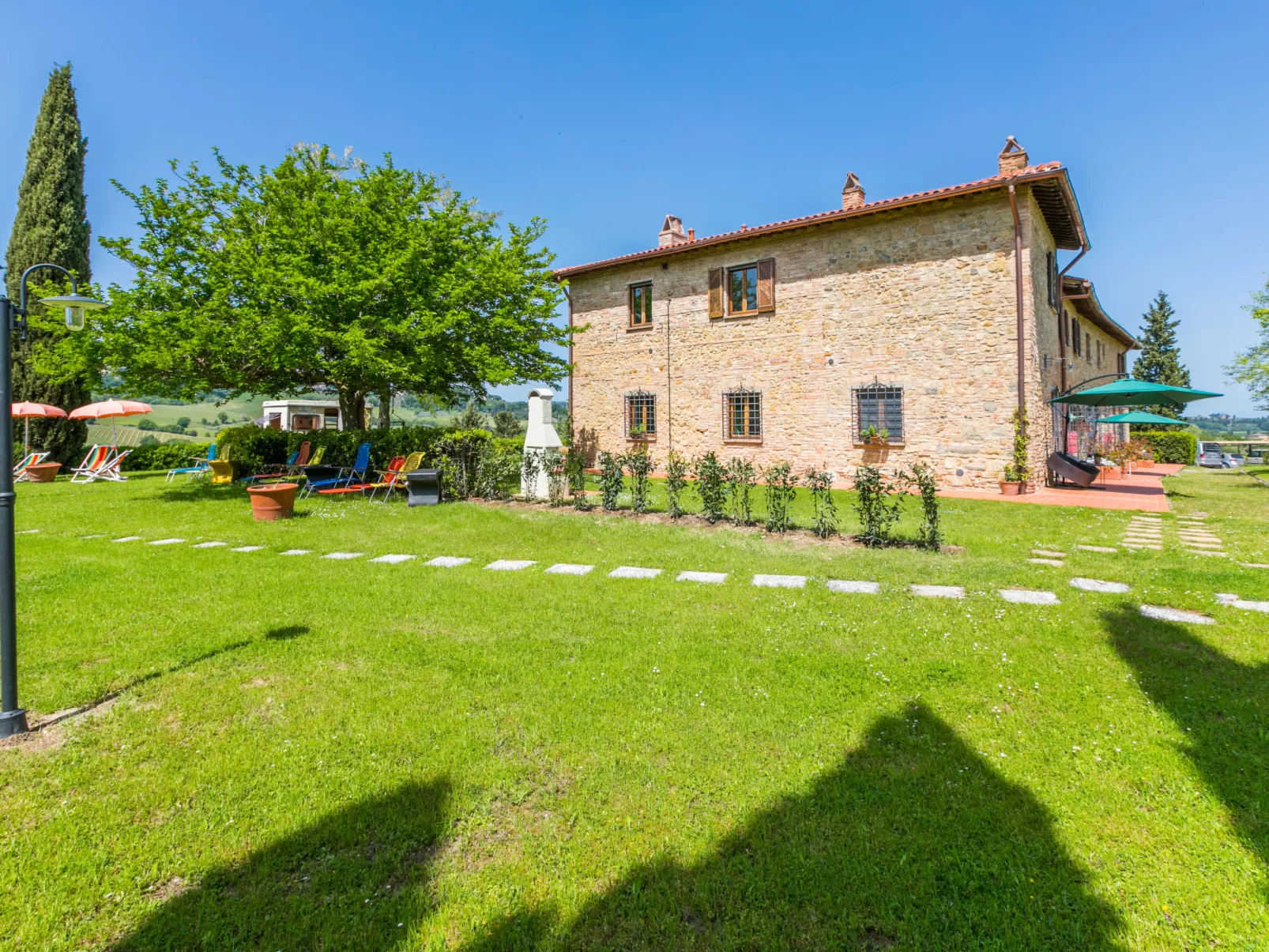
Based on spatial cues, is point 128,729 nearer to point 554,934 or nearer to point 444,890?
point 444,890

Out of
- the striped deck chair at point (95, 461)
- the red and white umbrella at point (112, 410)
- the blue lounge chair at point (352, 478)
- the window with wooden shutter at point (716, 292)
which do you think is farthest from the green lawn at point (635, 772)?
the striped deck chair at point (95, 461)

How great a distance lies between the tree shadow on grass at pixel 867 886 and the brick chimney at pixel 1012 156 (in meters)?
14.2

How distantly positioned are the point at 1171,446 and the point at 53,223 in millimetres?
42368

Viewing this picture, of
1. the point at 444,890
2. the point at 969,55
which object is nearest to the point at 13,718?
the point at 444,890

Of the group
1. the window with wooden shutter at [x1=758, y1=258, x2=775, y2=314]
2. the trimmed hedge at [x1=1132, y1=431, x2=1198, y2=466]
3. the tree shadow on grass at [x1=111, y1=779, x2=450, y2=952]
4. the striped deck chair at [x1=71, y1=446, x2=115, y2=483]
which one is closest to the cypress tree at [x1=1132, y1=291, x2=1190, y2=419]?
the trimmed hedge at [x1=1132, y1=431, x2=1198, y2=466]

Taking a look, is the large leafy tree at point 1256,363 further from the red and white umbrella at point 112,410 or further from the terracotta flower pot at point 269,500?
the red and white umbrella at point 112,410

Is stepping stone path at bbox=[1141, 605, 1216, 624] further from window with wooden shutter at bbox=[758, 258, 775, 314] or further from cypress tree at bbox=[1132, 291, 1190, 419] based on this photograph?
cypress tree at bbox=[1132, 291, 1190, 419]

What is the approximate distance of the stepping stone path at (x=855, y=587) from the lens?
5031 mm

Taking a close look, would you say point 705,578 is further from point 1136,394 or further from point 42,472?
point 42,472

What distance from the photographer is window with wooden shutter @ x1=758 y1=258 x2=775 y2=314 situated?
15.0 meters

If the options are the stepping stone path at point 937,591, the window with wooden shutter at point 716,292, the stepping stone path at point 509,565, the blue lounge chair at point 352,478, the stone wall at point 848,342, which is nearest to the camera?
the stepping stone path at point 937,591

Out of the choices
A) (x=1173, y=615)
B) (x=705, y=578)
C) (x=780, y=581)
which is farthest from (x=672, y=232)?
(x=1173, y=615)

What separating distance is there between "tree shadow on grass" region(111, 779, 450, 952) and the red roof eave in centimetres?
1432

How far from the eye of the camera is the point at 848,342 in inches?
552
